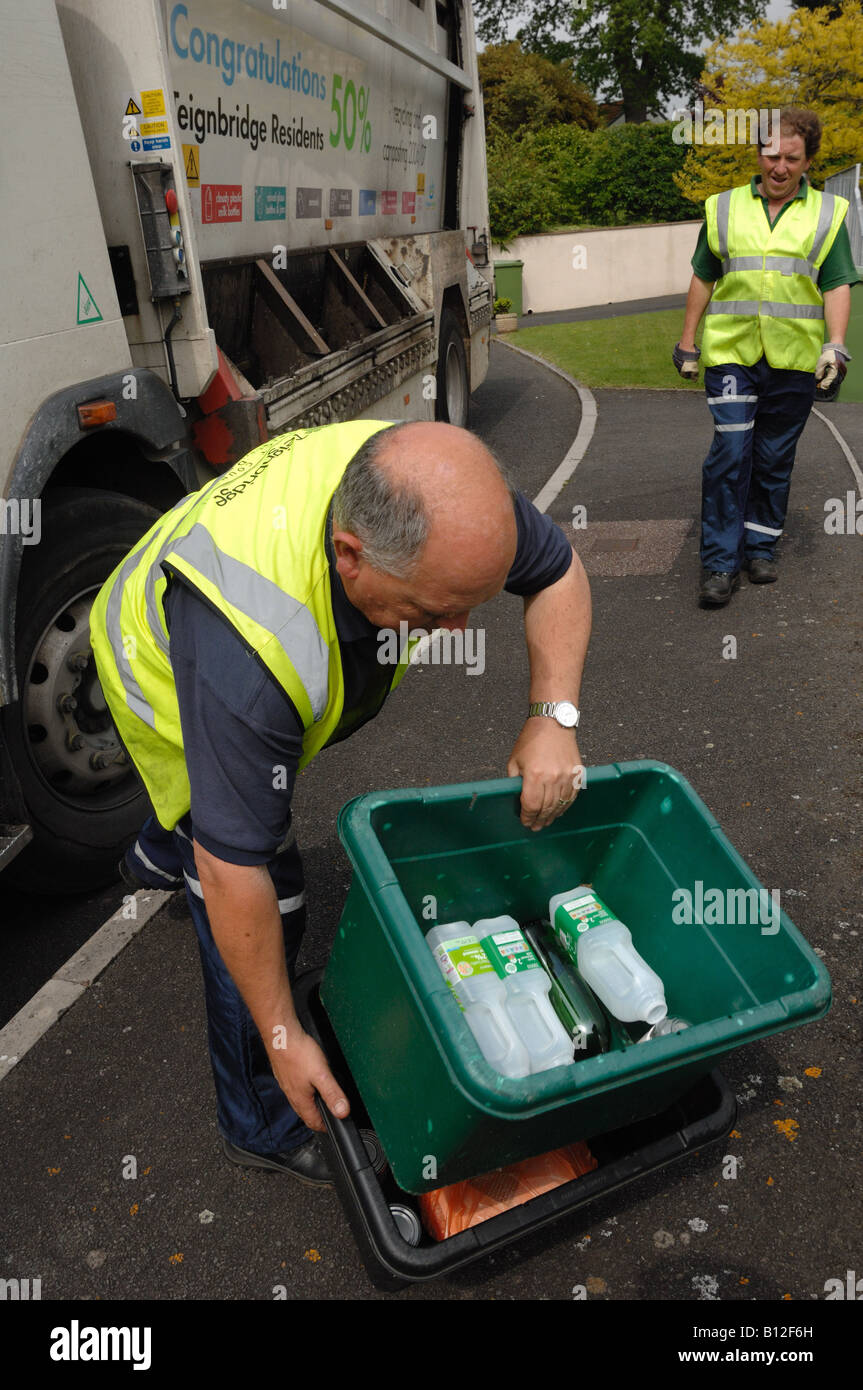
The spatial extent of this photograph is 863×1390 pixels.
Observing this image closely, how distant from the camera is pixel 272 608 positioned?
5.25 ft

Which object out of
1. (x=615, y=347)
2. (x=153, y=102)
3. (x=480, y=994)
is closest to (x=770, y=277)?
(x=153, y=102)

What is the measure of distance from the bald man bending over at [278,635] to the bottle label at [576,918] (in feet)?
0.86

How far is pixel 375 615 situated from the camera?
1.67 meters

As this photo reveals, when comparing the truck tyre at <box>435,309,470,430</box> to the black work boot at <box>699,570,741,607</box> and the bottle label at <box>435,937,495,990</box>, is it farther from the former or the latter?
the bottle label at <box>435,937,495,990</box>

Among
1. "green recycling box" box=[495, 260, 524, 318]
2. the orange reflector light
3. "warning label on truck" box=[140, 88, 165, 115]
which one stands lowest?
"green recycling box" box=[495, 260, 524, 318]

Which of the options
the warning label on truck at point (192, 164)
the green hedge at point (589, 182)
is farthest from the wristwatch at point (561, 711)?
the green hedge at point (589, 182)

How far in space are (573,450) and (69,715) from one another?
21.0ft

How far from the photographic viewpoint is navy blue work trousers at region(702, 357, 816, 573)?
4965 millimetres

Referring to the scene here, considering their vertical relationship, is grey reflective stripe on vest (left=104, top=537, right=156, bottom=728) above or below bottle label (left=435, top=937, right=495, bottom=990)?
above

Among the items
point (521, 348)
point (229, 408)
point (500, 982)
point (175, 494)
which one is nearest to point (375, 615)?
point (500, 982)

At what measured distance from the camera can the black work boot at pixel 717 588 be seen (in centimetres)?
509

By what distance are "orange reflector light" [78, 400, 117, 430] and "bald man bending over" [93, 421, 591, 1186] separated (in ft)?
3.12

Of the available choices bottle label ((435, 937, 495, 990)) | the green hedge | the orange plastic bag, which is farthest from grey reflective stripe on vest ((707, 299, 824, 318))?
the green hedge

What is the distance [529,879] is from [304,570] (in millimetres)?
978
